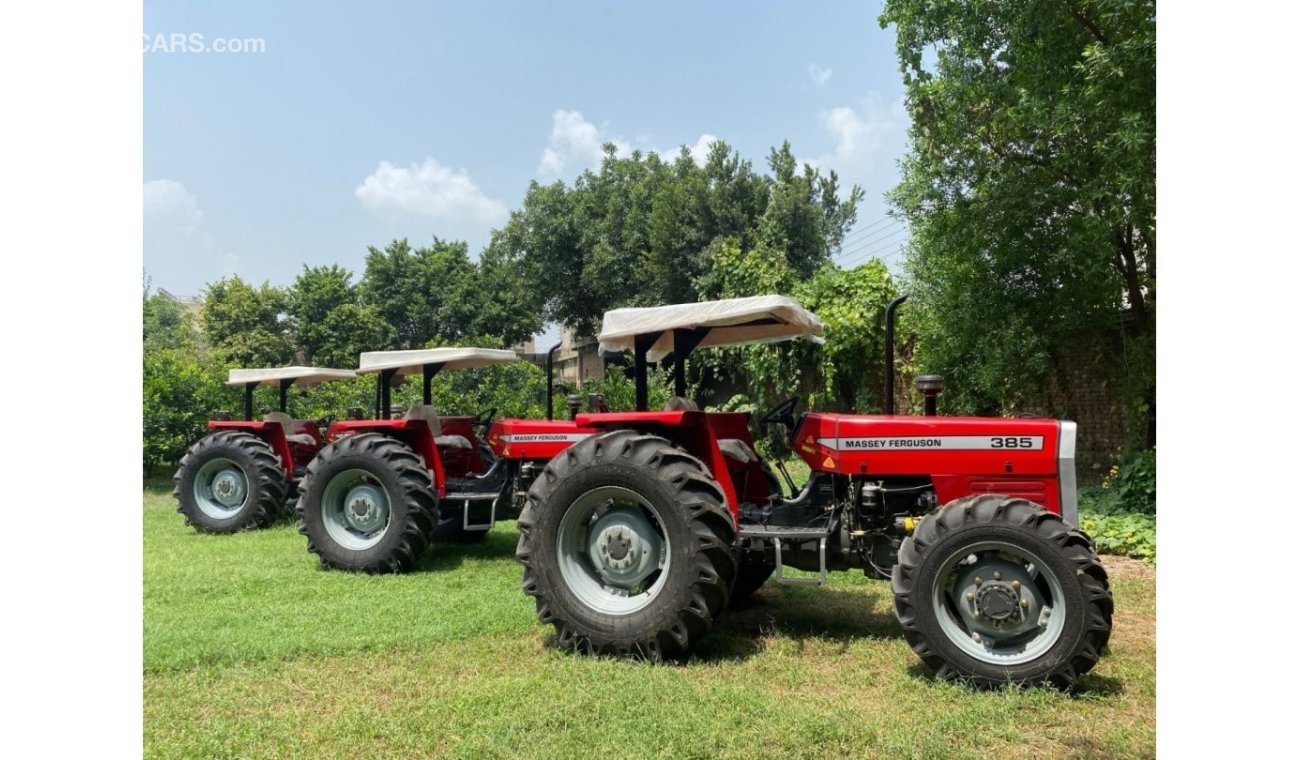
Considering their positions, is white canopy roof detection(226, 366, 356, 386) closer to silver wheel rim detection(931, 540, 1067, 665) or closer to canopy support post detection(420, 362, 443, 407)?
canopy support post detection(420, 362, 443, 407)

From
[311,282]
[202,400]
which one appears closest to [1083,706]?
[202,400]

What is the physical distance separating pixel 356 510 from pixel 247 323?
25.2 metres

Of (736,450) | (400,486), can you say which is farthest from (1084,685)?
(400,486)

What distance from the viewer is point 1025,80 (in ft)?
26.7

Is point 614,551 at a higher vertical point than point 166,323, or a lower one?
lower

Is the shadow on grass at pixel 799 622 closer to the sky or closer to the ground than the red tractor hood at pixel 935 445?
closer to the ground

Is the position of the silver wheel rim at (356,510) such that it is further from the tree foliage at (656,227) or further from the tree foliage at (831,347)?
the tree foliage at (656,227)

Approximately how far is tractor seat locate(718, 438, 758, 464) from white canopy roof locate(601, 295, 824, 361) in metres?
0.71

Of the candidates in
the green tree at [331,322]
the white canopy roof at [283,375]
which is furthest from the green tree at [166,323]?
the white canopy roof at [283,375]

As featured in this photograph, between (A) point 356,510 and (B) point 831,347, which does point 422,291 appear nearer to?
(B) point 831,347

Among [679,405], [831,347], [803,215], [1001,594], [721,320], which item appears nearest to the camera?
[1001,594]

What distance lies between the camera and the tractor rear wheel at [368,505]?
652 cm

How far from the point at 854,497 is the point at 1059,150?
18.3ft

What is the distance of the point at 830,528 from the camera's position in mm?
4418
